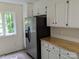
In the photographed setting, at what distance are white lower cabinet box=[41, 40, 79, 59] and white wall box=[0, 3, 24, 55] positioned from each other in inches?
72.5

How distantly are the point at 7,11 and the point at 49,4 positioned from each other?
6.75 ft

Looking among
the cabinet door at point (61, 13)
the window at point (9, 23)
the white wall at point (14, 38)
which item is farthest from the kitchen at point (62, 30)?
the window at point (9, 23)

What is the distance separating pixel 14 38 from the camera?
13.0 ft

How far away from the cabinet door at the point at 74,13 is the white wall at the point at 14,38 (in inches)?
106

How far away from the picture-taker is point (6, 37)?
3.74 m

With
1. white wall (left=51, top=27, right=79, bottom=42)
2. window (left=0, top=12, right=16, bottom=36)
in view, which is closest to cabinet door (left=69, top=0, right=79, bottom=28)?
white wall (left=51, top=27, right=79, bottom=42)

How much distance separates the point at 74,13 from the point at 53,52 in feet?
3.73

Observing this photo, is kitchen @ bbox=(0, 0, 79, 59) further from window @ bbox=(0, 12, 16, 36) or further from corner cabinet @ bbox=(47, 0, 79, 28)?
window @ bbox=(0, 12, 16, 36)

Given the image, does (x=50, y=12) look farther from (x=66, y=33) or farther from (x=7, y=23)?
(x=7, y=23)

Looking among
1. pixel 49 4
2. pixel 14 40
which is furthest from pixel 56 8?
pixel 14 40

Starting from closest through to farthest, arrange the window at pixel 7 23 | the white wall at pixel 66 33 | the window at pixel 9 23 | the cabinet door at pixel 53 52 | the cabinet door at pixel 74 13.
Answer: the cabinet door at pixel 74 13 → the cabinet door at pixel 53 52 → the white wall at pixel 66 33 → the window at pixel 7 23 → the window at pixel 9 23

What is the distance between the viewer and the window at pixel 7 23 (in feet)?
11.9

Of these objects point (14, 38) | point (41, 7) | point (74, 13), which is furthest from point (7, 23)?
point (74, 13)

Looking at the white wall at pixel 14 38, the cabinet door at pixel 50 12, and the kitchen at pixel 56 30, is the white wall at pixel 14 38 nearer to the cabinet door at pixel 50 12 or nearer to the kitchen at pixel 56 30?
the kitchen at pixel 56 30
